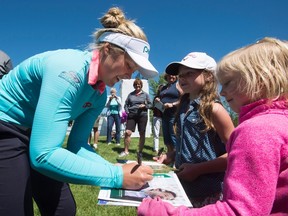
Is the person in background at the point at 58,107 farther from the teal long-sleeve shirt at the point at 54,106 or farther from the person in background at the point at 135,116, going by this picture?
the person in background at the point at 135,116

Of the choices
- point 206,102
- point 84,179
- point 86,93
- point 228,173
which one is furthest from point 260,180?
point 206,102

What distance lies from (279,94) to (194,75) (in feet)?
4.21

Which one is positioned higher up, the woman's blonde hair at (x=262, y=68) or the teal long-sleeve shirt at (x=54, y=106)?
the woman's blonde hair at (x=262, y=68)

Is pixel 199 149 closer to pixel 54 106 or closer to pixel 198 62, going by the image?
pixel 198 62

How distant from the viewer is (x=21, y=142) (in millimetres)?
1801

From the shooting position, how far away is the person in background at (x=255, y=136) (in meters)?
1.08

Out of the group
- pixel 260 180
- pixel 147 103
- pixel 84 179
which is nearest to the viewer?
pixel 260 180

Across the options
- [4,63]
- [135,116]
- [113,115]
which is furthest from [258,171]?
[113,115]

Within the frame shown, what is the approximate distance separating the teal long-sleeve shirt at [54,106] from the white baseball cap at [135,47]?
16 centimetres

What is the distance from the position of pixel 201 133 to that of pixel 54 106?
118cm

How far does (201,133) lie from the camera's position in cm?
236

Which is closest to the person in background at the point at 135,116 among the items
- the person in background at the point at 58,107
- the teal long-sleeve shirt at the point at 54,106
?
the person in background at the point at 58,107

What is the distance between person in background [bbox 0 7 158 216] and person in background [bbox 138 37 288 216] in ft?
1.42

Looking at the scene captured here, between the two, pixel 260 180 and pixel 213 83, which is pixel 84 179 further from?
pixel 213 83
